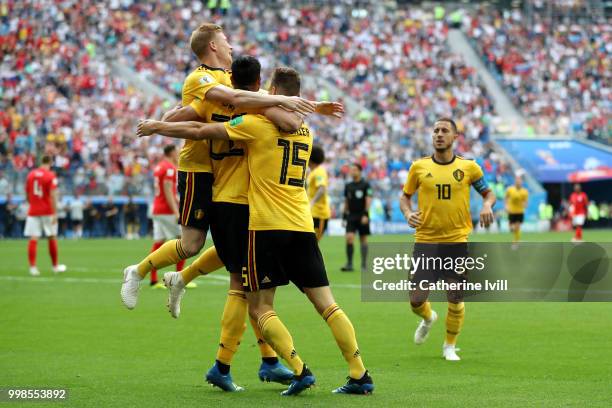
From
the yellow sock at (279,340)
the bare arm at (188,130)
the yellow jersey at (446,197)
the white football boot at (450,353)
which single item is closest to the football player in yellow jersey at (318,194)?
the yellow jersey at (446,197)

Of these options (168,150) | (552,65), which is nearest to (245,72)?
(168,150)

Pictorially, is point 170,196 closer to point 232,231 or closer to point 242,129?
point 232,231

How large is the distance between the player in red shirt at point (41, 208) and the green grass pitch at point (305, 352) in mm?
3552

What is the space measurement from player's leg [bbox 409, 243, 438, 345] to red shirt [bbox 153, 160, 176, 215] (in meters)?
7.75

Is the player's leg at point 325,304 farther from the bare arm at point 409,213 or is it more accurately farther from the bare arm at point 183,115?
the bare arm at point 409,213

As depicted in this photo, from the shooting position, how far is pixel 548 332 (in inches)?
482

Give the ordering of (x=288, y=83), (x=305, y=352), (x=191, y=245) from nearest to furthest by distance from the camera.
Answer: (x=288, y=83) → (x=191, y=245) → (x=305, y=352)

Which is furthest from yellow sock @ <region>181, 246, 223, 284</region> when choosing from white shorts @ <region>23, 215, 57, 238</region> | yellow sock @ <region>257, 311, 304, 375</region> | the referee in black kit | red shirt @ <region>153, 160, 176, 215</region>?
the referee in black kit

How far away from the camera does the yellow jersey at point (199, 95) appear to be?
8125 mm

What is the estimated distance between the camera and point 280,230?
7770mm

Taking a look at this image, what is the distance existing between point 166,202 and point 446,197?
8.22 metres

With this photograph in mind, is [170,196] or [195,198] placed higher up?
[195,198]

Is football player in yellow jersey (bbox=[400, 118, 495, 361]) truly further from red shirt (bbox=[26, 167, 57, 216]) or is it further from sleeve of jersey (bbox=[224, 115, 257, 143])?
red shirt (bbox=[26, 167, 57, 216])

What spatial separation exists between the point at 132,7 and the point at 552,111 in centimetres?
2084
